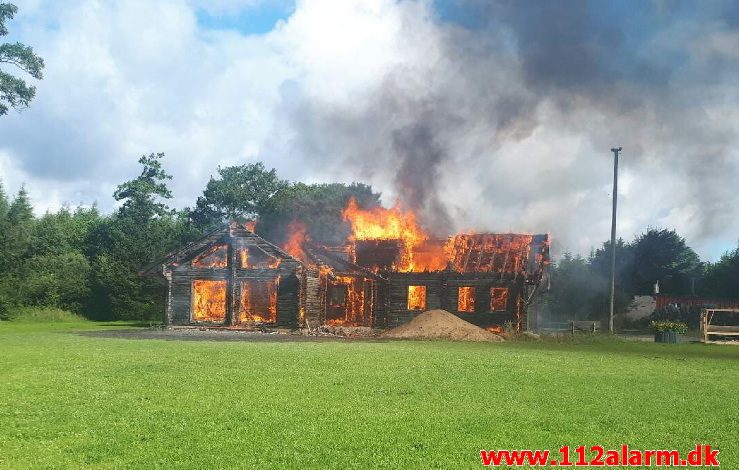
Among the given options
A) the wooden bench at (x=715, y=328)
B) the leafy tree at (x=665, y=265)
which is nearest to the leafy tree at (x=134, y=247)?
the wooden bench at (x=715, y=328)

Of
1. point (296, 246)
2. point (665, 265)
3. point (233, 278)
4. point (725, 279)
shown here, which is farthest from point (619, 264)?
point (233, 278)

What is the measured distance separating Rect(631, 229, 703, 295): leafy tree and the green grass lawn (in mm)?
52847

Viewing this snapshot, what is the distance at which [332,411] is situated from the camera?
1087 centimetres

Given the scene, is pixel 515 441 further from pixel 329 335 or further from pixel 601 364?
pixel 329 335

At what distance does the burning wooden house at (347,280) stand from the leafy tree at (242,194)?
40.5 m

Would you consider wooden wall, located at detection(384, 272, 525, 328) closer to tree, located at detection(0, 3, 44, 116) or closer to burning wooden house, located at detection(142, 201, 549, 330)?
burning wooden house, located at detection(142, 201, 549, 330)

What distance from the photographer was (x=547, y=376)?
637 inches

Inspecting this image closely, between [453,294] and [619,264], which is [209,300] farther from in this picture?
[619,264]

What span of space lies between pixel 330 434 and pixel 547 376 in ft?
27.6

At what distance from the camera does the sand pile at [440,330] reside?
117ft

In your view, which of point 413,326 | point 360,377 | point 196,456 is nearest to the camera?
point 196,456

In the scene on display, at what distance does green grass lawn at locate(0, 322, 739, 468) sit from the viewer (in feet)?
27.2

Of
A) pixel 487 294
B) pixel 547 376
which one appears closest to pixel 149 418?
pixel 547 376

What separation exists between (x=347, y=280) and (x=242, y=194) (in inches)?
1739
